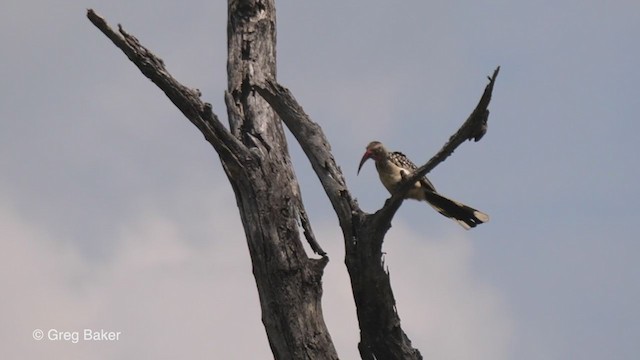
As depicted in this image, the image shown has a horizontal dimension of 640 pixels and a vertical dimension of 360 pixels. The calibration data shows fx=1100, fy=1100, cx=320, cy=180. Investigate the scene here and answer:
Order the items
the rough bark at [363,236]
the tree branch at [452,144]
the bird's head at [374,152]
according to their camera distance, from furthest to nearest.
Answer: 1. the bird's head at [374,152]
2. the rough bark at [363,236]
3. the tree branch at [452,144]

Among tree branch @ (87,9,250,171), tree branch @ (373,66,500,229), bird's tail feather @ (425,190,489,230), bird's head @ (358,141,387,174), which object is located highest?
bird's head @ (358,141,387,174)

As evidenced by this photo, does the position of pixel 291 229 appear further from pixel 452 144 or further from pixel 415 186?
pixel 452 144

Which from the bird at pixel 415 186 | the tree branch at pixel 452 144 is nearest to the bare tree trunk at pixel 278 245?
the tree branch at pixel 452 144

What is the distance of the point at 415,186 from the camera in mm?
8297

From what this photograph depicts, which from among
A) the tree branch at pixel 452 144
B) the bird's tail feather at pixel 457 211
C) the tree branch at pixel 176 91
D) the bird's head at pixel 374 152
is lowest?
the tree branch at pixel 452 144

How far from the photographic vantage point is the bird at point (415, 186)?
8094mm

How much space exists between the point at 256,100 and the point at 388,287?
195 centimetres

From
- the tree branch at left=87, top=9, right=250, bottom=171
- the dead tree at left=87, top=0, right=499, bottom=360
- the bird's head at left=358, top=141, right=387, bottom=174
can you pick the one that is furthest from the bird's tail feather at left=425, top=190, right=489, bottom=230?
the tree branch at left=87, top=9, right=250, bottom=171

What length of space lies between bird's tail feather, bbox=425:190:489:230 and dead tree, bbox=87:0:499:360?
3.83ft

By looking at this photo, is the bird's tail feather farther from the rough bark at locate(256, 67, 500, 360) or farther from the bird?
the rough bark at locate(256, 67, 500, 360)

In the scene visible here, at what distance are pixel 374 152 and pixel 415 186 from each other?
2.61 feet

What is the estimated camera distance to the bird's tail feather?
26.3ft

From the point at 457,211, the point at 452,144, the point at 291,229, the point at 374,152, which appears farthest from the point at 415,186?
the point at 452,144

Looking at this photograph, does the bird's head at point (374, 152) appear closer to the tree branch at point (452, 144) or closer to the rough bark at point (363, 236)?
the rough bark at point (363, 236)
